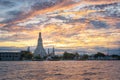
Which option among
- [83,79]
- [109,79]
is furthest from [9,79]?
[109,79]

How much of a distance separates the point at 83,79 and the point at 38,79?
9.18 meters

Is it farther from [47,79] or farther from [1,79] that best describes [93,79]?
[1,79]

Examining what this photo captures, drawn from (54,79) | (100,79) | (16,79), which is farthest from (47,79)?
(100,79)

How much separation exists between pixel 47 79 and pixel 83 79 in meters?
7.39

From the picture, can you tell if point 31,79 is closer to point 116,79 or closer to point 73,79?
point 73,79

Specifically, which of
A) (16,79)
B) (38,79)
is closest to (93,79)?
(38,79)

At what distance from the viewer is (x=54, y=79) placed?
6384 cm

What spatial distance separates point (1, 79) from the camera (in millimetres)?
64188

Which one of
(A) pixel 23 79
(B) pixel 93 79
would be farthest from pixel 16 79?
(B) pixel 93 79

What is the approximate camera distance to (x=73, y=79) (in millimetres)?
63344

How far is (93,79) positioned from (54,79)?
26.1 ft

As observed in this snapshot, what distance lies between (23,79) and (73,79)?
10027mm

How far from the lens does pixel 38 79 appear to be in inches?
2493

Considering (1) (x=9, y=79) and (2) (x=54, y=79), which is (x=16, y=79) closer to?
(1) (x=9, y=79)
